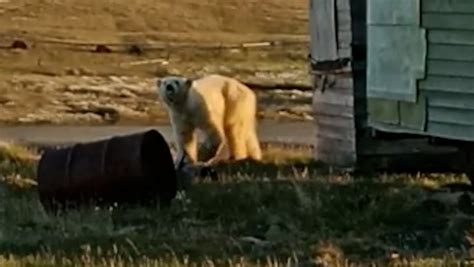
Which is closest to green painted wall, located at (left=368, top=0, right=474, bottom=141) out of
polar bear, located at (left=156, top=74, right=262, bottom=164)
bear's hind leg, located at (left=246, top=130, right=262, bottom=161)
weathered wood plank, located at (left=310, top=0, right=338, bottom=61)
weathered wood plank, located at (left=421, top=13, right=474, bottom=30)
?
weathered wood plank, located at (left=421, top=13, right=474, bottom=30)

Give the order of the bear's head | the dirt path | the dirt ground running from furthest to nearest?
the dirt ground
the dirt path
the bear's head

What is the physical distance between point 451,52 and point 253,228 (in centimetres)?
265

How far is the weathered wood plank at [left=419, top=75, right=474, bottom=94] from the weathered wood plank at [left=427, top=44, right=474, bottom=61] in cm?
19

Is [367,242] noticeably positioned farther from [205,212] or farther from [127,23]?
[127,23]

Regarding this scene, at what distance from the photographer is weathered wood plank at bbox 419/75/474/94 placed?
14398 millimetres

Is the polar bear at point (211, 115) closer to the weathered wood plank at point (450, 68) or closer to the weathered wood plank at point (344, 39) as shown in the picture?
the weathered wood plank at point (344, 39)

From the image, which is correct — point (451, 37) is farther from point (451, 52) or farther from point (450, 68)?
point (450, 68)

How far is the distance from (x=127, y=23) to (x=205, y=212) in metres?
37.4

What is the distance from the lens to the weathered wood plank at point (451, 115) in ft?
47.2

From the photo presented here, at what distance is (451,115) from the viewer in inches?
577

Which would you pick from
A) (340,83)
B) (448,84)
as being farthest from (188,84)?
(448,84)

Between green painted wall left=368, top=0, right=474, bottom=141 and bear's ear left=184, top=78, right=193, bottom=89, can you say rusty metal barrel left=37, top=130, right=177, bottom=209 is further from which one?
bear's ear left=184, top=78, right=193, bottom=89

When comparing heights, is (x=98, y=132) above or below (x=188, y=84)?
below

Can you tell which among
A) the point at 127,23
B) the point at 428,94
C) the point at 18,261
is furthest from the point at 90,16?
the point at 18,261
